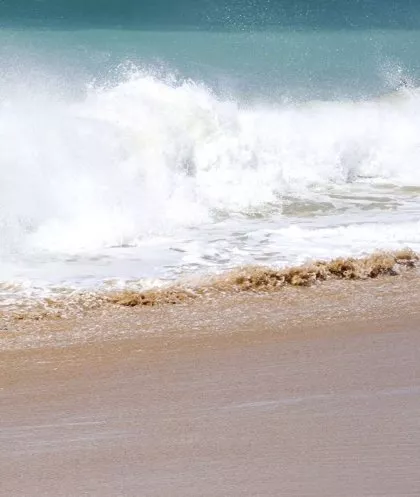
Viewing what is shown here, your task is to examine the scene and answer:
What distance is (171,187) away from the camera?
34.8ft

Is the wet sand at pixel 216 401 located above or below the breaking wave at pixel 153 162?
below

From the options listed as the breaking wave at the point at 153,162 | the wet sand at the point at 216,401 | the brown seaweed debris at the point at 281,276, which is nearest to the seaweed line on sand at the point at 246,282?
the brown seaweed debris at the point at 281,276

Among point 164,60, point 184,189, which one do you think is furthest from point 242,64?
point 184,189

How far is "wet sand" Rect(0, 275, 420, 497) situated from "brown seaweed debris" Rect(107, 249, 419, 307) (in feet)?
0.70

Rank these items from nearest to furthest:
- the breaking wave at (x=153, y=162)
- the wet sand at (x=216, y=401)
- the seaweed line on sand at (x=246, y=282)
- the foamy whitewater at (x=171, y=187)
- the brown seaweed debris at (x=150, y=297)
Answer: the wet sand at (x=216, y=401)
the seaweed line on sand at (x=246, y=282)
the brown seaweed debris at (x=150, y=297)
the foamy whitewater at (x=171, y=187)
the breaking wave at (x=153, y=162)

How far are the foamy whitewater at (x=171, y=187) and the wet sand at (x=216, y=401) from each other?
1.14 m

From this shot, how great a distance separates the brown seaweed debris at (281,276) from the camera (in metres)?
6.67

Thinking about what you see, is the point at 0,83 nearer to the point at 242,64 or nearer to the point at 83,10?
the point at 242,64

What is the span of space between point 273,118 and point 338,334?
10151 millimetres

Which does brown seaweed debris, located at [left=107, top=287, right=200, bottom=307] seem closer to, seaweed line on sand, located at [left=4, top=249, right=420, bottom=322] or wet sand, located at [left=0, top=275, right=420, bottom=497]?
seaweed line on sand, located at [left=4, top=249, right=420, bottom=322]

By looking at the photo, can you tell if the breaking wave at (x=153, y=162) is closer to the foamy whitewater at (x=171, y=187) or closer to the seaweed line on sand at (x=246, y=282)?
the foamy whitewater at (x=171, y=187)

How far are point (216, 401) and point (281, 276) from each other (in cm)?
259

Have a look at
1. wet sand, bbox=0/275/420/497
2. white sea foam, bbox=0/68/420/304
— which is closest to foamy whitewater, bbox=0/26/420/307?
white sea foam, bbox=0/68/420/304

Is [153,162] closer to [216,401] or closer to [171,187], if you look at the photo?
[171,187]
